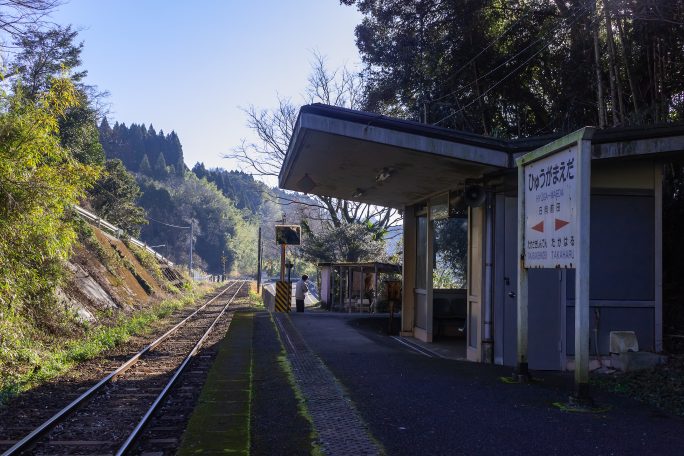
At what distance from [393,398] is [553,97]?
13.9 metres

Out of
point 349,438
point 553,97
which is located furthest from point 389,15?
point 349,438

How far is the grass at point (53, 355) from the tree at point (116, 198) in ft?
87.1

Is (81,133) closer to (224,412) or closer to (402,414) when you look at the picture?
(224,412)

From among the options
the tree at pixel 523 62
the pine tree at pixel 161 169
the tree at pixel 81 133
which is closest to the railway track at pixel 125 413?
the tree at pixel 523 62

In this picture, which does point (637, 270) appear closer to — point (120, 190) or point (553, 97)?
point (553, 97)

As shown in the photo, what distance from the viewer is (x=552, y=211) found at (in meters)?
6.83

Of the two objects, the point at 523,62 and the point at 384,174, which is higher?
the point at 523,62

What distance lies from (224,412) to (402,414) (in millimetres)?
1822

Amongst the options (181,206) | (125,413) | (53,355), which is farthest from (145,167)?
(125,413)

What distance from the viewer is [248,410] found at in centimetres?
666

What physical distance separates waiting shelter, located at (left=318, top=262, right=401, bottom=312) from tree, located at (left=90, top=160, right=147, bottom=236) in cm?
2017

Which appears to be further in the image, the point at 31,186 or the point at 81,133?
the point at 81,133

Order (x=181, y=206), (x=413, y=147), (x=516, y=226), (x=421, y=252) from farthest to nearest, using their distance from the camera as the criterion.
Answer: (x=181, y=206)
(x=421, y=252)
(x=516, y=226)
(x=413, y=147)

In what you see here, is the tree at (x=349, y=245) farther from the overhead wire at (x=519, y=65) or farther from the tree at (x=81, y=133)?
the overhead wire at (x=519, y=65)
